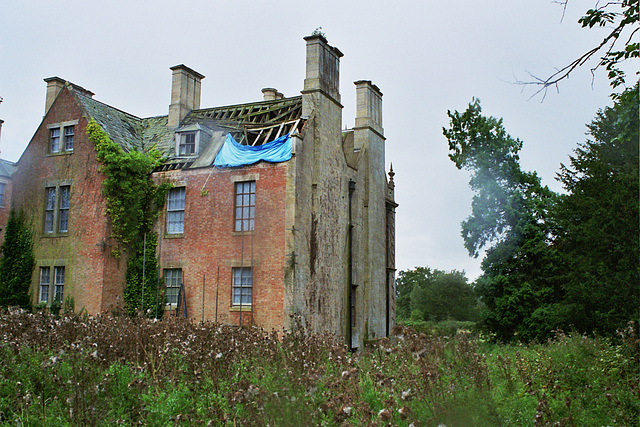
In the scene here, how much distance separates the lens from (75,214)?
2262 cm

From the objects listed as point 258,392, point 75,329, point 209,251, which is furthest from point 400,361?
point 209,251

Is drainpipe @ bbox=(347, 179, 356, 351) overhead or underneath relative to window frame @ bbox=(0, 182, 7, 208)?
underneath

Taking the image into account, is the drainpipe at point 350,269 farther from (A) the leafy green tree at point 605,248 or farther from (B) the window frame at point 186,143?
(A) the leafy green tree at point 605,248

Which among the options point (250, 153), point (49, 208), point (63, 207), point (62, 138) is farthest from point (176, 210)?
point (62, 138)

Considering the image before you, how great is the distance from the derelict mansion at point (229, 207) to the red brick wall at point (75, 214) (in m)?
0.05

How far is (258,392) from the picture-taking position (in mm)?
6031

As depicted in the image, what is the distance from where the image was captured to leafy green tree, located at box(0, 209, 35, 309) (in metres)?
22.7

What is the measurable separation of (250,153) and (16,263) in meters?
10.9

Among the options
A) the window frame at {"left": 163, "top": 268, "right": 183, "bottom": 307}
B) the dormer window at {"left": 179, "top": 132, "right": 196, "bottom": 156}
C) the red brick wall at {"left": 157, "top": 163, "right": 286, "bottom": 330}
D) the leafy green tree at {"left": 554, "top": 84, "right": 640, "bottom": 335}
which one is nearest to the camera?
the leafy green tree at {"left": 554, "top": 84, "right": 640, "bottom": 335}

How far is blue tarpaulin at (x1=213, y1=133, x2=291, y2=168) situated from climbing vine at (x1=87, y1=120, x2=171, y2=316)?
275 cm

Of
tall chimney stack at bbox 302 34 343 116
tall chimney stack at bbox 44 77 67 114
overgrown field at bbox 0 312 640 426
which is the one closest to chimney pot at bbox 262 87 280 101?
tall chimney stack at bbox 302 34 343 116

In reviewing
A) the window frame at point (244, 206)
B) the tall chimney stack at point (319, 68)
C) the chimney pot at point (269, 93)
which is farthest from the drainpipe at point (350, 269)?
the chimney pot at point (269, 93)

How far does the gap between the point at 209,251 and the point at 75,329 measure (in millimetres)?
10489

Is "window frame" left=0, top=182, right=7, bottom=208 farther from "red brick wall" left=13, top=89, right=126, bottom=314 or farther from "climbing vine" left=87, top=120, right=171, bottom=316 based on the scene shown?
"climbing vine" left=87, top=120, right=171, bottom=316
